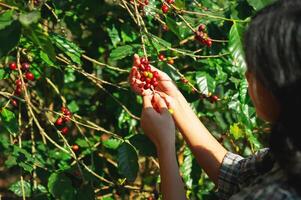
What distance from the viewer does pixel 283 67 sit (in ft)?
4.24

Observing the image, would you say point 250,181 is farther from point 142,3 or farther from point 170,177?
point 142,3

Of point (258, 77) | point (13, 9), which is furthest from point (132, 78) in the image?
point (258, 77)

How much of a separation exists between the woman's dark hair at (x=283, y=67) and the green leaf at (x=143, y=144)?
75 centimetres

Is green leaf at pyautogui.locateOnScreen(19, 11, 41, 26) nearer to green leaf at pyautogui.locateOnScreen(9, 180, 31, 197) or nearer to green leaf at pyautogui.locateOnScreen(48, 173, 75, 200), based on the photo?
green leaf at pyautogui.locateOnScreen(48, 173, 75, 200)

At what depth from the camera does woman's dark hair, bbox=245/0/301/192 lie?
50.6 inches

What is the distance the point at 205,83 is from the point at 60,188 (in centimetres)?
68

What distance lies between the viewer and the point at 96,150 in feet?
8.51

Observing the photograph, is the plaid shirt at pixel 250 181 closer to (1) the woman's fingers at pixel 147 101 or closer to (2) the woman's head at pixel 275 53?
(2) the woman's head at pixel 275 53

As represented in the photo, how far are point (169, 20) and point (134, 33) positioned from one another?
47 cm

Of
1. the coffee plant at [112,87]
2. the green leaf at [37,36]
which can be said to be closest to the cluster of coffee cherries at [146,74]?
the coffee plant at [112,87]

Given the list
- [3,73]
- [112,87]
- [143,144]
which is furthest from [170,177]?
[112,87]

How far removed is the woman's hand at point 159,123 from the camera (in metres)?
1.84

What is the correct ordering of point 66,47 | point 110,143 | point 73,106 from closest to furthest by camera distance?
point 66,47, point 110,143, point 73,106

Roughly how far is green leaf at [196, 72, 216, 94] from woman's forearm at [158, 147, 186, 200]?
514mm
